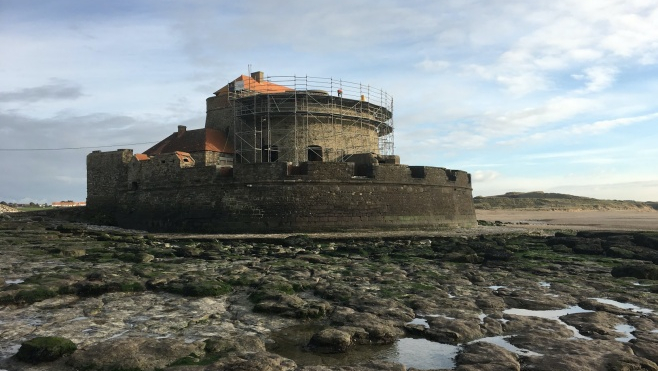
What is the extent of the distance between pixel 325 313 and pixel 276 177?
35.5ft

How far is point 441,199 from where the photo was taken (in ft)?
58.7

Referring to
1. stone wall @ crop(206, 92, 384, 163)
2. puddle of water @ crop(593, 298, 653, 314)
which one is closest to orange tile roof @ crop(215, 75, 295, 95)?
stone wall @ crop(206, 92, 384, 163)

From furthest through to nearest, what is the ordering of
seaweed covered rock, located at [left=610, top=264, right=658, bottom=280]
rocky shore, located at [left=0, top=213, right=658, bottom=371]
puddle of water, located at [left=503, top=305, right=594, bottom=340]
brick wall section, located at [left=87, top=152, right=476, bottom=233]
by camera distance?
brick wall section, located at [left=87, top=152, right=476, bottom=233]
seaweed covered rock, located at [left=610, top=264, right=658, bottom=280]
puddle of water, located at [left=503, top=305, right=594, bottom=340]
rocky shore, located at [left=0, top=213, right=658, bottom=371]

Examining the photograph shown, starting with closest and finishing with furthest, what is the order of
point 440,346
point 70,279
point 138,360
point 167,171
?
point 138,360 < point 440,346 < point 70,279 < point 167,171

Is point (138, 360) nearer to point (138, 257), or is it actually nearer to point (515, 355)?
point (515, 355)

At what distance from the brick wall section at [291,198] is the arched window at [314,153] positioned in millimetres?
4065

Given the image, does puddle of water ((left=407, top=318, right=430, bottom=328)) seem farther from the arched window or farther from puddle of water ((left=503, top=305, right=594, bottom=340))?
the arched window

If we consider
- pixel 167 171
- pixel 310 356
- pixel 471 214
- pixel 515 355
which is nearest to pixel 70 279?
pixel 310 356

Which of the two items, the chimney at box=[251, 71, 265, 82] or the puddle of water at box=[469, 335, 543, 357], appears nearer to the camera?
the puddle of water at box=[469, 335, 543, 357]

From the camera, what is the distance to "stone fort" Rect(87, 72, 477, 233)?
51.1 feet

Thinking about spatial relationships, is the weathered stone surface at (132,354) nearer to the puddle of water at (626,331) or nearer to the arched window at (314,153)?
the puddle of water at (626,331)

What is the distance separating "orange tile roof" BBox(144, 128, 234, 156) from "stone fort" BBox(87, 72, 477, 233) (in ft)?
0.20

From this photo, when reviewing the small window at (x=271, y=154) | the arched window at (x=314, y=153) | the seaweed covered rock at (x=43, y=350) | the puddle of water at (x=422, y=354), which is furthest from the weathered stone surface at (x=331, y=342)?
the small window at (x=271, y=154)

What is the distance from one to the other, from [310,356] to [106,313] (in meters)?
2.63
